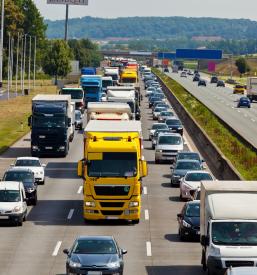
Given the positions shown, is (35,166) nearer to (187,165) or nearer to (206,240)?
(187,165)

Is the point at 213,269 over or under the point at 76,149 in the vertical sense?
over

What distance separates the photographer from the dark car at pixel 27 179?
4615cm

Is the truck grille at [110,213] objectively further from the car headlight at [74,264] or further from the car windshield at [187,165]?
the car windshield at [187,165]

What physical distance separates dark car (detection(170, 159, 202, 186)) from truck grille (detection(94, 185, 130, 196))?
1284cm

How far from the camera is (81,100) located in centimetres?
10144

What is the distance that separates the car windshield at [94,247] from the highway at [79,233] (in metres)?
1.73

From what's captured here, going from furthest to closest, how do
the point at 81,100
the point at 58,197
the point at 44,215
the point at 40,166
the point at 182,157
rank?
1. the point at 81,100
2. the point at 182,157
3. the point at 40,166
4. the point at 58,197
5. the point at 44,215

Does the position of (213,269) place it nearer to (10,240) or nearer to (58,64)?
(10,240)

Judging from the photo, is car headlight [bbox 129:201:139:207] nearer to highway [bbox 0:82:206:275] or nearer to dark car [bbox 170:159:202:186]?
highway [bbox 0:82:206:275]

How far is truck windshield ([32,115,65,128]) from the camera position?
215 feet

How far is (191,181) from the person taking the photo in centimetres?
4806

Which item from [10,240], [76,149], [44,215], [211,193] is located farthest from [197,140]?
[211,193]

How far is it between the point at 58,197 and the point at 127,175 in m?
9.60

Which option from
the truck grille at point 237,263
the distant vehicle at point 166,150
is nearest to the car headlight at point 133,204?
the truck grille at point 237,263
